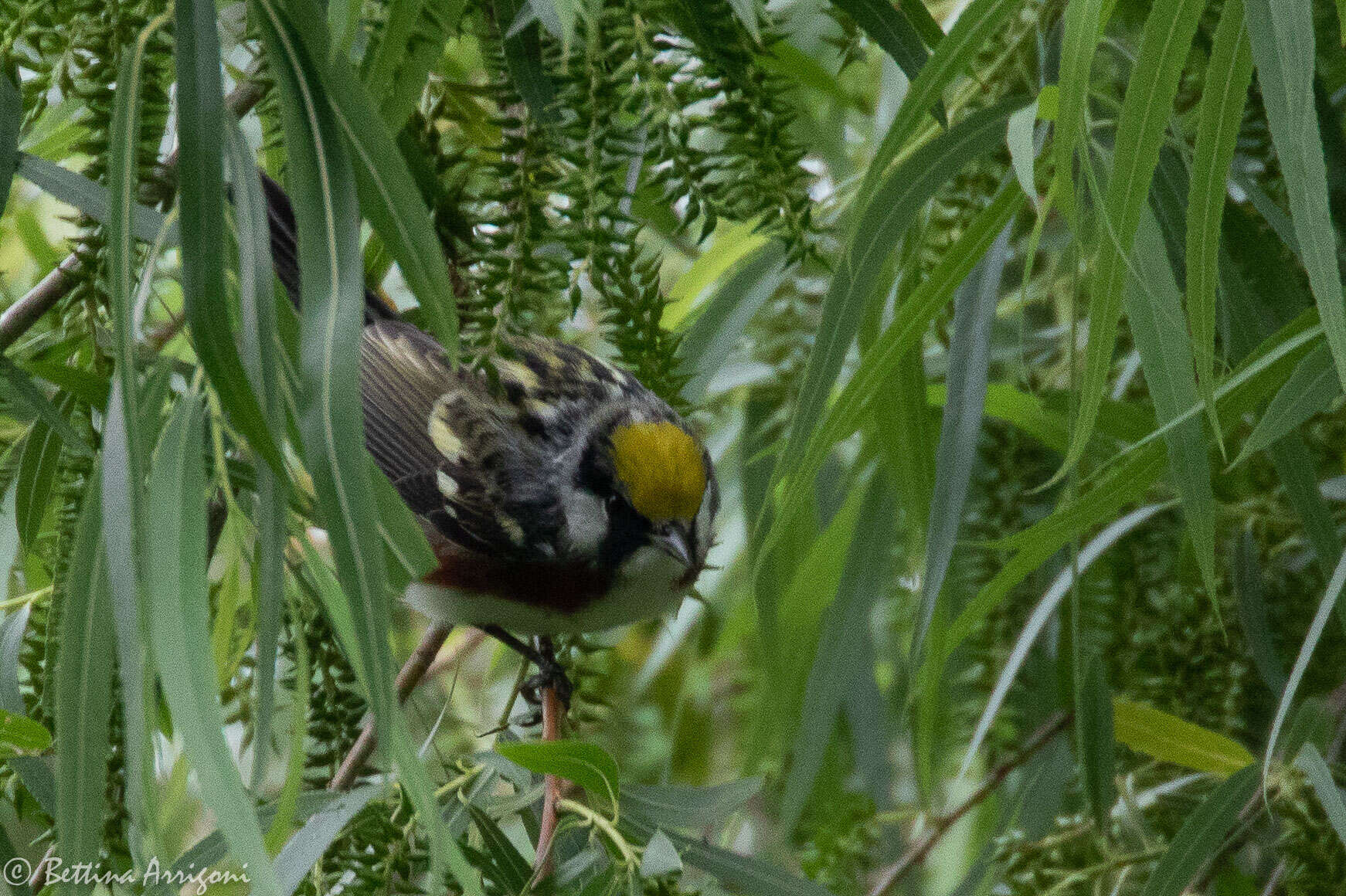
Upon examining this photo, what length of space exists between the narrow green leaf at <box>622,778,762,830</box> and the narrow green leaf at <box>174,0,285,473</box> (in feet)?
2.17

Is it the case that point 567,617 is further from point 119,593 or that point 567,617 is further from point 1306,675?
point 1306,675

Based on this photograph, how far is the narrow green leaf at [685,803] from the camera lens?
1511 millimetres

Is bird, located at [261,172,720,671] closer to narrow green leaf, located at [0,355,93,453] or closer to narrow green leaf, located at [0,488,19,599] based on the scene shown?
narrow green leaf, located at [0,488,19,599]

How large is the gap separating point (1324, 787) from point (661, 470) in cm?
100

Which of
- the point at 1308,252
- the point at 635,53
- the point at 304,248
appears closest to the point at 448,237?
the point at 635,53

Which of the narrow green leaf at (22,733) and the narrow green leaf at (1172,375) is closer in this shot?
the narrow green leaf at (22,733)

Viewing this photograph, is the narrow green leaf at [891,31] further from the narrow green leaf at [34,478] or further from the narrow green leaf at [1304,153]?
the narrow green leaf at [34,478]

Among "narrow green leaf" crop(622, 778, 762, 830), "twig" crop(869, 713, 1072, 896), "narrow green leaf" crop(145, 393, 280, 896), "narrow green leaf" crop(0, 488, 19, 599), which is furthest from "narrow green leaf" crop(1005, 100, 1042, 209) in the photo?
"narrow green leaf" crop(0, 488, 19, 599)

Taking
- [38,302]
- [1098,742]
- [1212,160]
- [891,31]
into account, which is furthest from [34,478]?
[1098,742]

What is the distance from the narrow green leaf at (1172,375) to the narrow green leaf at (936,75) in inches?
12.6

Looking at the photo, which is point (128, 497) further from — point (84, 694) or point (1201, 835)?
point (1201, 835)

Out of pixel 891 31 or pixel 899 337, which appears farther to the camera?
pixel 899 337

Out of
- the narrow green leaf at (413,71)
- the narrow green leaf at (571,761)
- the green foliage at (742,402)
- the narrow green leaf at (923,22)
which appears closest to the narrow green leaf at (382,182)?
the green foliage at (742,402)

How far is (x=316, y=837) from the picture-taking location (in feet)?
4.52
